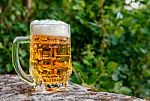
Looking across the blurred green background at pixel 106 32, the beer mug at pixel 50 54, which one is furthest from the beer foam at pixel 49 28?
the blurred green background at pixel 106 32

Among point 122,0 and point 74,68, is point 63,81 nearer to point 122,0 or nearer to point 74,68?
point 74,68

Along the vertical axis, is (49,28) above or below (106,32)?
above

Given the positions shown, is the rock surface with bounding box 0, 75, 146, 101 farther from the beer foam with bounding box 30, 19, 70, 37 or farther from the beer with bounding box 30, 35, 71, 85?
the beer foam with bounding box 30, 19, 70, 37

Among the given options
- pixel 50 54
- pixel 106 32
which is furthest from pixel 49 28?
pixel 106 32

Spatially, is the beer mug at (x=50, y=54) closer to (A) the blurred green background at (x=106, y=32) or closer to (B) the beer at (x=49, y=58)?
(B) the beer at (x=49, y=58)

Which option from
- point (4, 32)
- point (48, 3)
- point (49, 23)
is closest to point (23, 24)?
point (4, 32)

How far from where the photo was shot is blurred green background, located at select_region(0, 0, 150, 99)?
106 inches

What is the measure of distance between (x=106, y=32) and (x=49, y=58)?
1.59 m

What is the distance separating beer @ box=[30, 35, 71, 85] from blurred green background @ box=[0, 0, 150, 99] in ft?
4.64

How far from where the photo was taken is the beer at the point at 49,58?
1.16m

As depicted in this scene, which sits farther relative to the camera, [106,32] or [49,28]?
[106,32]

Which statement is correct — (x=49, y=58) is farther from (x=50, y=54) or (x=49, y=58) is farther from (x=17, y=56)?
(x=17, y=56)

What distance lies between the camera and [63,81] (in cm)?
120

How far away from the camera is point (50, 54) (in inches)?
45.5
